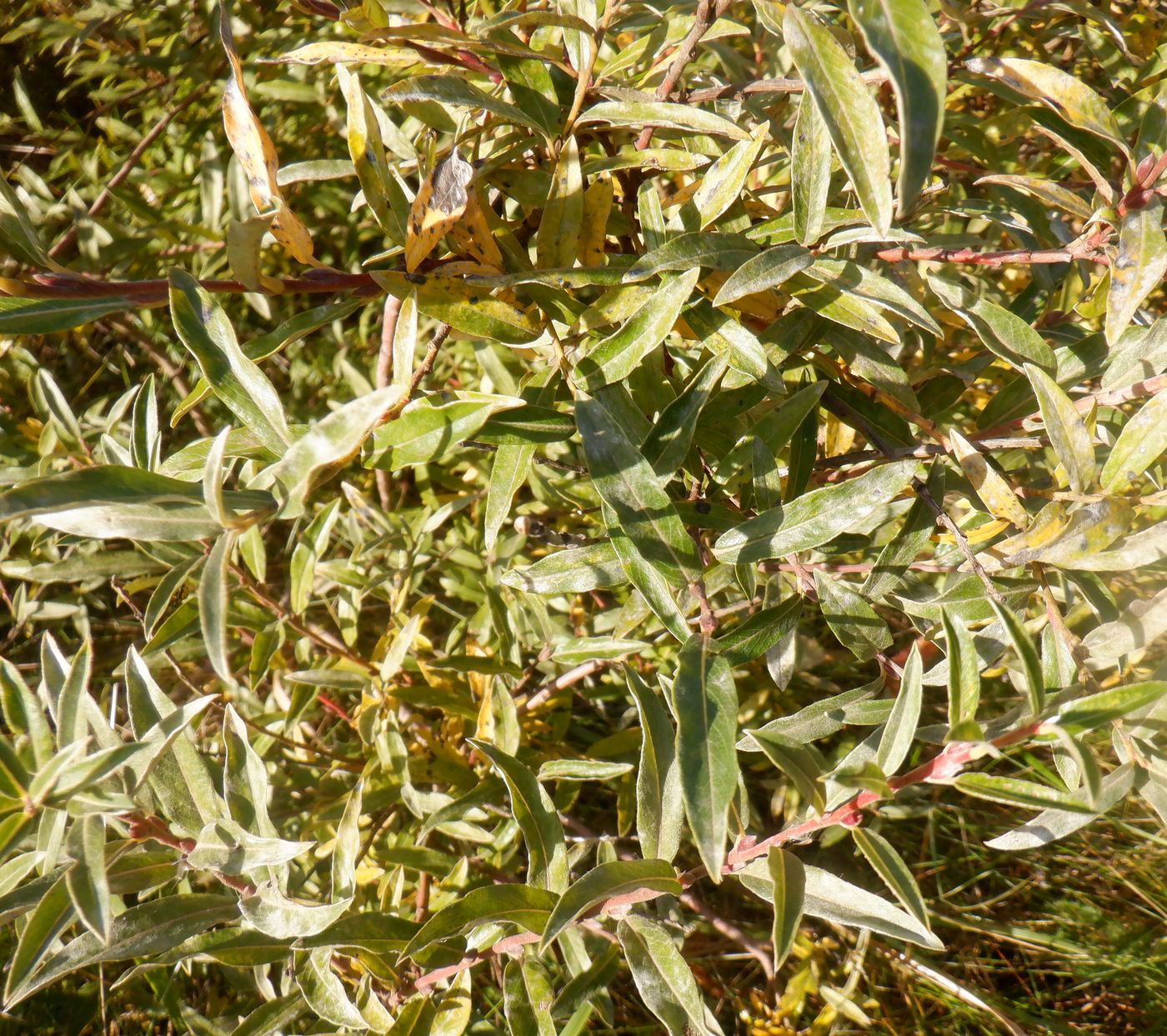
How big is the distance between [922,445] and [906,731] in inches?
15.0

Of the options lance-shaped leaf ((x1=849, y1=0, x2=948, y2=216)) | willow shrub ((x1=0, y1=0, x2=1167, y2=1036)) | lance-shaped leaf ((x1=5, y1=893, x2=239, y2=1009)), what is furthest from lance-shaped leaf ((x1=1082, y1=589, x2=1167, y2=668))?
lance-shaped leaf ((x1=5, y1=893, x2=239, y2=1009))

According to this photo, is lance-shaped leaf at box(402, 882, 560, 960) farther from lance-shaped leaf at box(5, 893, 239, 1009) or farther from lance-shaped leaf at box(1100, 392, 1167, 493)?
lance-shaped leaf at box(1100, 392, 1167, 493)

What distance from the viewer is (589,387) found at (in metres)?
0.91

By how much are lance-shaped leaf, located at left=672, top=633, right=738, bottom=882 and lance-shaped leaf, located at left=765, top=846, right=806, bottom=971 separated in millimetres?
60

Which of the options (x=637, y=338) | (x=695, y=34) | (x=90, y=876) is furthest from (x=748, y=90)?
(x=90, y=876)

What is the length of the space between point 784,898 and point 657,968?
0.89 feet

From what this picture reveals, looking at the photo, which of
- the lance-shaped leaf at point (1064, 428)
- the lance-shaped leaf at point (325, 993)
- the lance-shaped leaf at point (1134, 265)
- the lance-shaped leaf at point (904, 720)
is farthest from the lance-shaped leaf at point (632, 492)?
the lance-shaped leaf at point (325, 993)

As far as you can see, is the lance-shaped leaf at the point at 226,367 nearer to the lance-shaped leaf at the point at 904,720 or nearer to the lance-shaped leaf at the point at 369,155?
the lance-shaped leaf at the point at 369,155

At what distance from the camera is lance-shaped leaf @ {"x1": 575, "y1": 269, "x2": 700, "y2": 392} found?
845 millimetres

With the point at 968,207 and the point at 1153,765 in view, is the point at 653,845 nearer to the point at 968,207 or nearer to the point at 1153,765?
the point at 1153,765

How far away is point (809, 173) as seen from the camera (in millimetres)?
885

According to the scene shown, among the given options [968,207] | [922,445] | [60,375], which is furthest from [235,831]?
[60,375]

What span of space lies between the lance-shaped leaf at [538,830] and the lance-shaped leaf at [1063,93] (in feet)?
2.92

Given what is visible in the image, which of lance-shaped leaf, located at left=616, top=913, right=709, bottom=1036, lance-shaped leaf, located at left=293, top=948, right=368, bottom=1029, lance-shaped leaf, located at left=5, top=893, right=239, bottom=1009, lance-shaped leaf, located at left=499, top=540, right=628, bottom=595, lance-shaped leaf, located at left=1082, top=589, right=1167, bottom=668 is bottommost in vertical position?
lance-shaped leaf, located at left=293, top=948, right=368, bottom=1029
